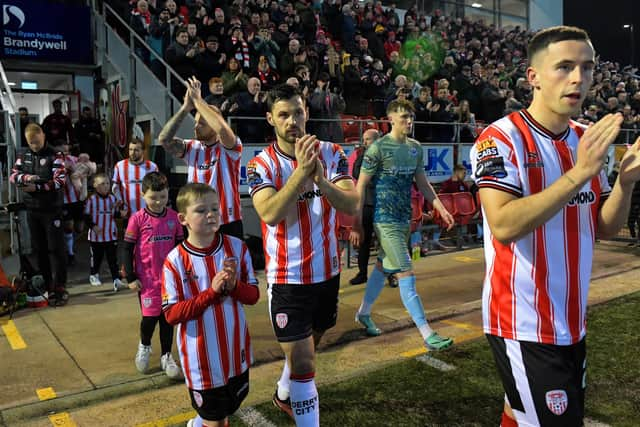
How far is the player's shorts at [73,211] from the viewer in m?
8.71

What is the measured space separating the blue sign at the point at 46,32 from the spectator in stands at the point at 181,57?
3.57m

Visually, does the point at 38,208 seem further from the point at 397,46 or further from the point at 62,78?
the point at 397,46

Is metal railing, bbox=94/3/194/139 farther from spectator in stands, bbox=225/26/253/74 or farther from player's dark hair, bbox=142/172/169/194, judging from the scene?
player's dark hair, bbox=142/172/169/194

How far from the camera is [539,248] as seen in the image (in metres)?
2.22

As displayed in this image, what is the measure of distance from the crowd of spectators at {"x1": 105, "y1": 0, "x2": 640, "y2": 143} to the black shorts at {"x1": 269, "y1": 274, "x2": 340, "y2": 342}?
18.4 ft

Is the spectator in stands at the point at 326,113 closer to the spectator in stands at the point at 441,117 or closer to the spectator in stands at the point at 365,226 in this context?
the spectator in stands at the point at 365,226

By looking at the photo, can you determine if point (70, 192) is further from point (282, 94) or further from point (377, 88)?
point (377, 88)

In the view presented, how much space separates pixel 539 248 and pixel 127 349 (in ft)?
14.1

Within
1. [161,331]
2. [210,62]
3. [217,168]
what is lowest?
[161,331]

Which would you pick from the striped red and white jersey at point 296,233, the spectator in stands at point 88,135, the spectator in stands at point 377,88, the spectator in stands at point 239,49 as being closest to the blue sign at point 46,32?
the spectator in stands at point 88,135

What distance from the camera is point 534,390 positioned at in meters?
2.18

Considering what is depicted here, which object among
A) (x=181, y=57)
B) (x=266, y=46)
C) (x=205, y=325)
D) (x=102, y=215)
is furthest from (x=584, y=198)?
(x=266, y=46)

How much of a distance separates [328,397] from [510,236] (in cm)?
259

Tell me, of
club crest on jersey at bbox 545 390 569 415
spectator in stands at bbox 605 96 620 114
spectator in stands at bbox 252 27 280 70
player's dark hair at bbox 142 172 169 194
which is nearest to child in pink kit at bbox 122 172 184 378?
player's dark hair at bbox 142 172 169 194
